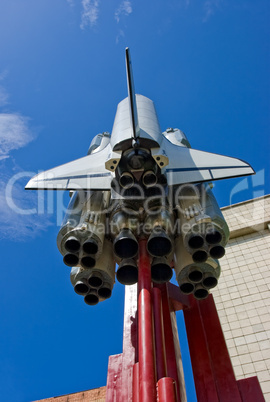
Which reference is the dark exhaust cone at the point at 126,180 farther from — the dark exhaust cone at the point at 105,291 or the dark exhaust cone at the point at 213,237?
the dark exhaust cone at the point at 105,291

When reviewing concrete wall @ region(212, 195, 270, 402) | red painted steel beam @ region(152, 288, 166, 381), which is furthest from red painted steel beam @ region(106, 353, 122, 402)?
concrete wall @ region(212, 195, 270, 402)

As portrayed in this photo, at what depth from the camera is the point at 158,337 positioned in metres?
4.88

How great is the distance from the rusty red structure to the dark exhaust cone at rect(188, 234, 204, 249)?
0.83m

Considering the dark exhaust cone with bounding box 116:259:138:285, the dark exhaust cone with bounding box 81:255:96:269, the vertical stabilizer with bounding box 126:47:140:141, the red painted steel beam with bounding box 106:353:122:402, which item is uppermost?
the vertical stabilizer with bounding box 126:47:140:141

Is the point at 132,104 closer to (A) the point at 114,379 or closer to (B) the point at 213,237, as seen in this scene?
(B) the point at 213,237

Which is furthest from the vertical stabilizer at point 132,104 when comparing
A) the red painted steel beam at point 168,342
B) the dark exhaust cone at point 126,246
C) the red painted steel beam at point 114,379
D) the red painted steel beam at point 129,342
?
the red painted steel beam at point 114,379

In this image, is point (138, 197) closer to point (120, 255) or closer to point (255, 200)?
point (120, 255)

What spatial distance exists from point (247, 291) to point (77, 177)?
514cm

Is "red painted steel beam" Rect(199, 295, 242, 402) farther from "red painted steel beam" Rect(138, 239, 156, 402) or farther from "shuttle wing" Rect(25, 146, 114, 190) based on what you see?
"shuttle wing" Rect(25, 146, 114, 190)

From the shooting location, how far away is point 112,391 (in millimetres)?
5715

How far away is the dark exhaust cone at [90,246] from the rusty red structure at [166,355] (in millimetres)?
830

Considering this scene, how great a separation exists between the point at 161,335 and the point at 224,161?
12.5 ft

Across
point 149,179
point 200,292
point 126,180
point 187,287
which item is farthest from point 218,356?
point 126,180

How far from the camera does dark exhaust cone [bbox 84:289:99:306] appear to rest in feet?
19.8
